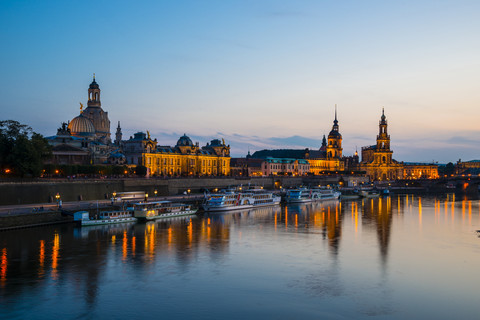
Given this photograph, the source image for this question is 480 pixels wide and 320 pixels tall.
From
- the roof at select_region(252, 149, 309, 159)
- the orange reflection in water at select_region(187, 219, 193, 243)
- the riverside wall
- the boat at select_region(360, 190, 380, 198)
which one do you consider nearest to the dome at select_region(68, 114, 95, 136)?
the riverside wall

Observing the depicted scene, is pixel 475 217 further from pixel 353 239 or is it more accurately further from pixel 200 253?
pixel 200 253

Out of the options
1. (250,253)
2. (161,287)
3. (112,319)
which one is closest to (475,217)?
(250,253)

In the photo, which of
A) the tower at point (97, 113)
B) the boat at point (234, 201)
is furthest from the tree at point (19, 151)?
the tower at point (97, 113)

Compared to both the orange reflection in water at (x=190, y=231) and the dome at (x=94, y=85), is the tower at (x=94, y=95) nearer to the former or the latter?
the dome at (x=94, y=85)

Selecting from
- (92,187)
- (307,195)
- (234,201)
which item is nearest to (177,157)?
(307,195)

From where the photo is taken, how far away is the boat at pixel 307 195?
302ft

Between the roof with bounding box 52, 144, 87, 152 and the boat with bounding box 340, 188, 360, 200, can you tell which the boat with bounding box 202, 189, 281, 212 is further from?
the boat with bounding box 340, 188, 360, 200

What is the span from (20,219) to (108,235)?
333 inches

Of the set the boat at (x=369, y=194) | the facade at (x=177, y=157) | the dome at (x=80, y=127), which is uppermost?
the dome at (x=80, y=127)

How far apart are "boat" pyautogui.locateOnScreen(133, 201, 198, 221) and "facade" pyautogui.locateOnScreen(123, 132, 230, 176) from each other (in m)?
48.9

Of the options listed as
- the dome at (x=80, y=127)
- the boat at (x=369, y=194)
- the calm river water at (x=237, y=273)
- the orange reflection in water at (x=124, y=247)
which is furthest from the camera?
the boat at (x=369, y=194)

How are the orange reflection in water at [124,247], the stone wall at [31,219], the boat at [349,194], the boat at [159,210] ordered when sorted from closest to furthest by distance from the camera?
the orange reflection in water at [124,247]
the stone wall at [31,219]
the boat at [159,210]
the boat at [349,194]

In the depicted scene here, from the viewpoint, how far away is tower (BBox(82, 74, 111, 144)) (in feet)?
415

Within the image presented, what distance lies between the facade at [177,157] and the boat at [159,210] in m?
48.9
